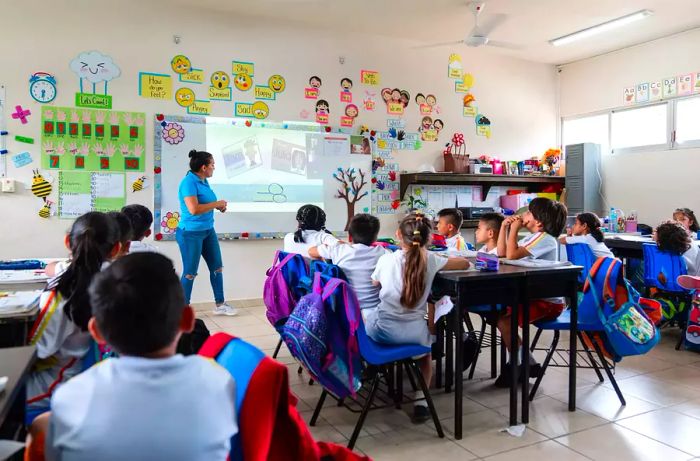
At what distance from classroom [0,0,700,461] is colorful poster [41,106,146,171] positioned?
0.02 m

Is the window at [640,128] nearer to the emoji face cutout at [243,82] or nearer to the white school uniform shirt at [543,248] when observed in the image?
the white school uniform shirt at [543,248]

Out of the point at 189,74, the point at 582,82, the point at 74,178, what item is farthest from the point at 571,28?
the point at 74,178

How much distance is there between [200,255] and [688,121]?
5.11 meters

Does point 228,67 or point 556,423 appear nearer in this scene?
point 556,423

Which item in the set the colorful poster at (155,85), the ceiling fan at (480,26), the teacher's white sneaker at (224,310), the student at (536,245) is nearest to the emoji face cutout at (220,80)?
the colorful poster at (155,85)

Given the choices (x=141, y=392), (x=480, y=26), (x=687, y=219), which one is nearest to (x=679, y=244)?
(x=687, y=219)

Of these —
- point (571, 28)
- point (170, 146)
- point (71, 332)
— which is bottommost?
point (71, 332)

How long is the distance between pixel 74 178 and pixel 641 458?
4413 mm

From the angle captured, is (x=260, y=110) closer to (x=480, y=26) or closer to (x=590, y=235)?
(x=480, y=26)

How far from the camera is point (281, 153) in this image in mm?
5422

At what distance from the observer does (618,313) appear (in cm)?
273

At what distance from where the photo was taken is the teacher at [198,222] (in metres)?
4.48

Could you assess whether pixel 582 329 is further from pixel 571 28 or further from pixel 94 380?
pixel 571 28

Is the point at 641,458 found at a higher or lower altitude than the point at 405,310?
lower
